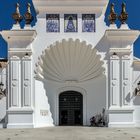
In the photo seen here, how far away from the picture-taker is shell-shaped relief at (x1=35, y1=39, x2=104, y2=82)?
21.7m

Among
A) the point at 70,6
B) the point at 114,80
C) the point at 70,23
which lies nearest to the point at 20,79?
the point at 70,23

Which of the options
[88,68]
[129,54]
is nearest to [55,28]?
[88,68]

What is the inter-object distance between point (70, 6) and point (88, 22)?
4.69 feet

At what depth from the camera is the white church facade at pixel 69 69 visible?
A: 21.0 metres

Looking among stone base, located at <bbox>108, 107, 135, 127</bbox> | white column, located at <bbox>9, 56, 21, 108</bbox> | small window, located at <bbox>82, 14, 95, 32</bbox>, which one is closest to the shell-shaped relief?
small window, located at <bbox>82, 14, 95, 32</bbox>

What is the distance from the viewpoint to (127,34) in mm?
21125

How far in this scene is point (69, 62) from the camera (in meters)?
22.5

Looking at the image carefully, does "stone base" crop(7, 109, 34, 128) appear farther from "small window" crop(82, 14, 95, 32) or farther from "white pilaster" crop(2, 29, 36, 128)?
"small window" crop(82, 14, 95, 32)

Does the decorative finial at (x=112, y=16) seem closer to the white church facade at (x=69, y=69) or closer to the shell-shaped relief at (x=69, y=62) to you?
the white church facade at (x=69, y=69)

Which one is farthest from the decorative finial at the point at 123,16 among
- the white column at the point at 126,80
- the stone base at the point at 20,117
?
the stone base at the point at 20,117

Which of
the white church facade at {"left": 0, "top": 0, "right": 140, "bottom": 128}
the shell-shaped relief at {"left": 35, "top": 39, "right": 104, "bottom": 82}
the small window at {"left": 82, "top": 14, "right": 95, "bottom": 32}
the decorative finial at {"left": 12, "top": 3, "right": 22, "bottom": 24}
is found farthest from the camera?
the small window at {"left": 82, "top": 14, "right": 95, "bottom": 32}

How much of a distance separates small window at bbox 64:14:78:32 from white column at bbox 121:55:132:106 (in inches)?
135

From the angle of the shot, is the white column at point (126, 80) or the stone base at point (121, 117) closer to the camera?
the stone base at point (121, 117)

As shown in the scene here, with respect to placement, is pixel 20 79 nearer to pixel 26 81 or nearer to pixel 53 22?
pixel 26 81
